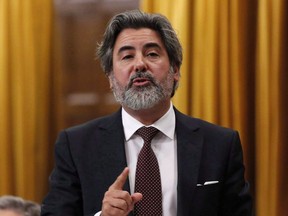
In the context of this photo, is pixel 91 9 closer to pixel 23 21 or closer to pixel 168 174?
pixel 23 21

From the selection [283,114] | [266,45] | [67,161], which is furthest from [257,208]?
[67,161]

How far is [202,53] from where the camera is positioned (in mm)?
2268

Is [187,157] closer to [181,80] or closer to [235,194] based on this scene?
[235,194]

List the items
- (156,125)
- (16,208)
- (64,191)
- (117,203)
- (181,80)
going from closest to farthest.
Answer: (117,203)
(64,191)
(156,125)
(16,208)
(181,80)

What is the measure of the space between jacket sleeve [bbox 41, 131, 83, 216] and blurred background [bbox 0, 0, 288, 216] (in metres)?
0.81

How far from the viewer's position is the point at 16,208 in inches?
76.5

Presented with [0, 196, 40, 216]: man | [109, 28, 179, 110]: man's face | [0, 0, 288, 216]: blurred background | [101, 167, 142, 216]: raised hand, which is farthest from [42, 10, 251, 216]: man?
[0, 0, 288, 216]: blurred background

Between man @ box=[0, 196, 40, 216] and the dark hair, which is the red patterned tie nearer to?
the dark hair

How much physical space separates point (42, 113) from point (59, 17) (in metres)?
0.46

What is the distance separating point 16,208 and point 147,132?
630mm

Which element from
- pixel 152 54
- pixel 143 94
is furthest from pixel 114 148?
pixel 152 54

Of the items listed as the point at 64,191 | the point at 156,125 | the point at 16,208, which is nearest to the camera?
the point at 64,191

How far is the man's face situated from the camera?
162 centimetres

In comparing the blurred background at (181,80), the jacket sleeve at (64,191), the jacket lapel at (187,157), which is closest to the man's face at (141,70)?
the jacket lapel at (187,157)
